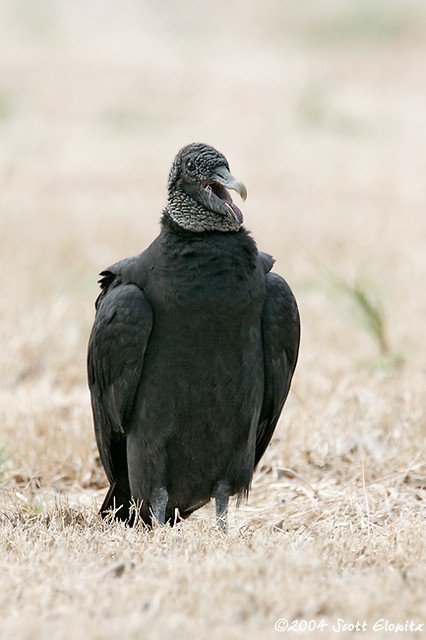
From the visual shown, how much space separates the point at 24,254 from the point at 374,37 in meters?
15.3

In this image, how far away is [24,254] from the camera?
25.9 feet

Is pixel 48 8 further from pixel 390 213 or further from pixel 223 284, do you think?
pixel 223 284

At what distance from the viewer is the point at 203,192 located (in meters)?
3.96

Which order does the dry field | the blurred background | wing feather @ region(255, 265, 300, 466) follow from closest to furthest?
the dry field < wing feather @ region(255, 265, 300, 466) < the blurred background

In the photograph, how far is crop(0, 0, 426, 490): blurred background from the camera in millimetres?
6406

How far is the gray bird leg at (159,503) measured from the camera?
398 centimetres

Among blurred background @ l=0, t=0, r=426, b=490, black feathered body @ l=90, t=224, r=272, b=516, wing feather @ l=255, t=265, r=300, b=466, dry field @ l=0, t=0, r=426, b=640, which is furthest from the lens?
blurred background @ l=0, t=0, r=426, b=490

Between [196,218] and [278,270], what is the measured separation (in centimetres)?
456

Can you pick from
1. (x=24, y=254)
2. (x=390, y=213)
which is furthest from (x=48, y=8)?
(x=24, y=254)

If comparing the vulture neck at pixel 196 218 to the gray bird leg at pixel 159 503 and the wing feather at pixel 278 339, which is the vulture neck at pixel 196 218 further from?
the gray bird leg at pixel 159 503

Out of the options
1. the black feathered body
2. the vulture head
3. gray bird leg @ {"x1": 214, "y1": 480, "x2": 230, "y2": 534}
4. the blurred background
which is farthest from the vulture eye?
the blurred background

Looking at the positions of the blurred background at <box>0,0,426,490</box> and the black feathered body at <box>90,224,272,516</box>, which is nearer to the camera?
the black feathered body at <box>90,224,272,516</box>

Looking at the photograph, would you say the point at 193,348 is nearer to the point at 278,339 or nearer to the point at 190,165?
the point at 278,339

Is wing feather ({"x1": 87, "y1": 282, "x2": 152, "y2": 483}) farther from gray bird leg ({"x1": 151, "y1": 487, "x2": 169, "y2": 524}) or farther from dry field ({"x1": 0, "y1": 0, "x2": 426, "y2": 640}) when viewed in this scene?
dry field ({"x1": 0, "y1": 0, "x2": 426, "y2": 640})
